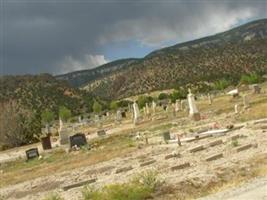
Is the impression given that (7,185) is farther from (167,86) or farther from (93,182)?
(167,86)

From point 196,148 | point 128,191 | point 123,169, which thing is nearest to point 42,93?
point 196,148

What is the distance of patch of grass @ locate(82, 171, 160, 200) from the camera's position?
50.8 ft

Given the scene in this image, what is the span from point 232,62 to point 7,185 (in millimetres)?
176351

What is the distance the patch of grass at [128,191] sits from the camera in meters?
15.5

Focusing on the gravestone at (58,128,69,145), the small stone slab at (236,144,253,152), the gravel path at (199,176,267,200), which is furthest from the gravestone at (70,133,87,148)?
the gravel path at (199,176,267,200)

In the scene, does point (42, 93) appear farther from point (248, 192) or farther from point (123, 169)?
point (248, 192)

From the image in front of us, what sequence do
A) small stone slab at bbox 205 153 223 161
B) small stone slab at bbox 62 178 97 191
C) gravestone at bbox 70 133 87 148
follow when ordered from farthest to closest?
gravestone at bbox 70 133 87 148 < small stone slab at bbox 205 153 223 161 < small stone slab at bbox 62 178 97 191

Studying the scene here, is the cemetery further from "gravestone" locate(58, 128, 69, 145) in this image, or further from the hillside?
the hillside

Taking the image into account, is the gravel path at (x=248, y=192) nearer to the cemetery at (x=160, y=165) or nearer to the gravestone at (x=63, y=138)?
the cemetery at (x=160, y=165)

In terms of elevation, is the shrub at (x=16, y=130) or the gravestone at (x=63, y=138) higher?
the shrub at (x=16, y=130)

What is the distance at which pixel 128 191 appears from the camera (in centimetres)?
1568

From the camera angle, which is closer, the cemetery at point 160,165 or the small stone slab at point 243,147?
the cemetery at point 160,165

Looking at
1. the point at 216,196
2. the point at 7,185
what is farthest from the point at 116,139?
the point at 216,196

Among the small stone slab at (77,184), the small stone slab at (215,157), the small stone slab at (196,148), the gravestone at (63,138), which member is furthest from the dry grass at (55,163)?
the small stone slab at (215,157)
